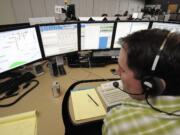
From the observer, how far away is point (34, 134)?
72cm

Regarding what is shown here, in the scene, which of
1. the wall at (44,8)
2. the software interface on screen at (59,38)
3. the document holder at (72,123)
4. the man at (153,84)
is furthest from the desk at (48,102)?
the wall at (44,8)

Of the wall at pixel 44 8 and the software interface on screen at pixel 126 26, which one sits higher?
the wall at pixel 44 8

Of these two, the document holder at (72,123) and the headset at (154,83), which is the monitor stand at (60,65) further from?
the headset at (154,83)

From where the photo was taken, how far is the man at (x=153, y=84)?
427mm

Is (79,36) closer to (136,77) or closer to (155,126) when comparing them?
(136,77)

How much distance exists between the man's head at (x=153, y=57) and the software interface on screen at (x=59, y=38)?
83cm

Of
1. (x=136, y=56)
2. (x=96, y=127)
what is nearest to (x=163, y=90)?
(x=136, y=56)

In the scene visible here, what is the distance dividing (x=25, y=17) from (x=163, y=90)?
3.79 metres

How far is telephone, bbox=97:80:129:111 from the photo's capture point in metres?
0.91

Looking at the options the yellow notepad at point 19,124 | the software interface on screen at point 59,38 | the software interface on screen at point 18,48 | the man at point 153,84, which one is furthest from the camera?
the software interface on screen at point 59,38

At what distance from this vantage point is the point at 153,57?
1.48ft

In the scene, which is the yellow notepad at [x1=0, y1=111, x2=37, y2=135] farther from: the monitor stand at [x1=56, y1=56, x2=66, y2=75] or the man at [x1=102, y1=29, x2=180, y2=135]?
the monitor stand at [x1=56, y1=56, x2=66, y2=75]

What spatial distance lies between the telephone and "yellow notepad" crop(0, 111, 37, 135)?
0.44 m

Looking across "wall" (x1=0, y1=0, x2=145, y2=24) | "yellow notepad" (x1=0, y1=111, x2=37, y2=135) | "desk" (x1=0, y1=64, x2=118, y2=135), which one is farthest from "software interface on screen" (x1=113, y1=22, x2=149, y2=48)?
"wall" (x1=0, y1=0, x2=145, y2=24)
